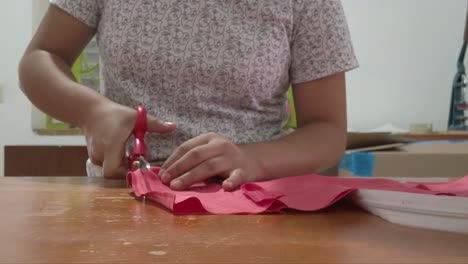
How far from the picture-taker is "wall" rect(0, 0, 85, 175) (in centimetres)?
235

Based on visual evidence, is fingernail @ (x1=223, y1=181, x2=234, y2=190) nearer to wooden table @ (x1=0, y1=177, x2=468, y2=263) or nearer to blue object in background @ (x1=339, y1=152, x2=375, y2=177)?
wooden table @ (x1=0, y1=177, x2=468, y2=263)

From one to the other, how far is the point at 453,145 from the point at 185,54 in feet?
2.69

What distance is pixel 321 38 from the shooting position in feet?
2.89

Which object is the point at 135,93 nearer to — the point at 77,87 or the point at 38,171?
the point at 77,87

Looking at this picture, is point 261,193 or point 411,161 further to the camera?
point 411,161

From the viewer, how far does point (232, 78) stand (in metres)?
0.84

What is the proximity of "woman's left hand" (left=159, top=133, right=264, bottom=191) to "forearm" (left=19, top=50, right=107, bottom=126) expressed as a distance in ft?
0.54

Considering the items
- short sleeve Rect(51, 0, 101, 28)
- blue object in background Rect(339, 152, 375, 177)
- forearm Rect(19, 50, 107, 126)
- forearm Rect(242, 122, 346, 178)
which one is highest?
short sleeve Rect(51, 0, 101, 28)

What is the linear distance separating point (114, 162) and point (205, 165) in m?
0.12

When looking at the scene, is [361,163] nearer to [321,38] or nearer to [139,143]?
[321,38]

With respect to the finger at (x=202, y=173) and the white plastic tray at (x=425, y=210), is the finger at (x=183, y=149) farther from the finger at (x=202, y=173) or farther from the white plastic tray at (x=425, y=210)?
the white plastic tray at (x=425, y=210)

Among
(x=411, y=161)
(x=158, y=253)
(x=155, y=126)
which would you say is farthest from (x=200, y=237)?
(x=411, y=161)

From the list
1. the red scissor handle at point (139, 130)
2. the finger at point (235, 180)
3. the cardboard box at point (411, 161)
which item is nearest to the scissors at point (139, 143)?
the red scissor handle at point (139, 130)

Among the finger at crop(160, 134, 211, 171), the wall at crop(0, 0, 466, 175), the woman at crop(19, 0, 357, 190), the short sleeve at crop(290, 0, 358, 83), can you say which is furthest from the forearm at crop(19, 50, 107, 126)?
the wall at crop(0, 0, 466, 175)
